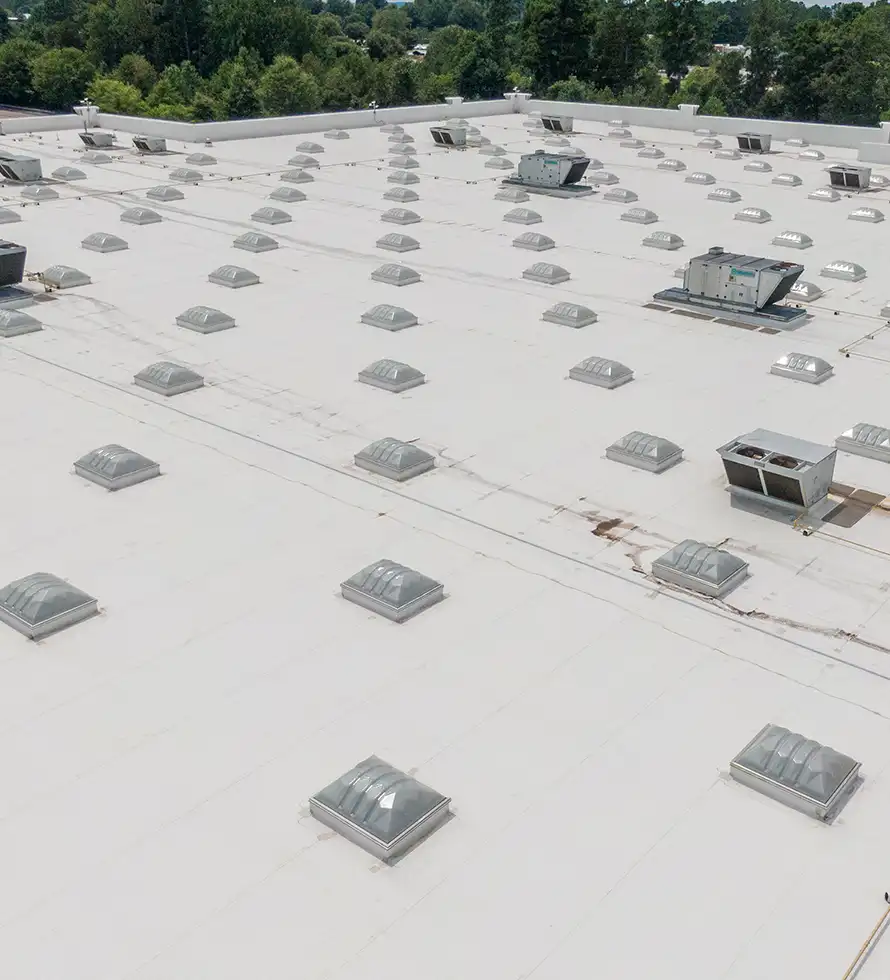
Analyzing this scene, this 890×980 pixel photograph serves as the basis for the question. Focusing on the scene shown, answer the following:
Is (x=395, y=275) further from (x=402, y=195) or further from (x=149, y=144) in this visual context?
(x=149, y=144)

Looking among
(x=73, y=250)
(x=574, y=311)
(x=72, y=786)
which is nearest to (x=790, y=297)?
(x=574, y=311)

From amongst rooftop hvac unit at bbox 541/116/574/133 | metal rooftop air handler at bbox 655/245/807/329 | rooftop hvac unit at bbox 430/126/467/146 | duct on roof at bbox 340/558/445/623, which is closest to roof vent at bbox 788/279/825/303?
metal rooftop air handler at bbox 655/245/807/329

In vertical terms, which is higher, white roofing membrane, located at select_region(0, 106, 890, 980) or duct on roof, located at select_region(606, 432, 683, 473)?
duct on roof, located at select_region(606, 432, 683, 473)

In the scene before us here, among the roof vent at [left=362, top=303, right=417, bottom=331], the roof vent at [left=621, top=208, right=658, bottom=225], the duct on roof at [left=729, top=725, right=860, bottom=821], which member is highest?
the roof vent at [left=621, top=208, right=658, bottom=225]

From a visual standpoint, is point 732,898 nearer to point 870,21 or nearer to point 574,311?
point 574,311

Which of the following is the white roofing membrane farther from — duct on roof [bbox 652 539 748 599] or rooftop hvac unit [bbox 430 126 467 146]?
rooftop hvac unit [bbox 430 126 467 146]

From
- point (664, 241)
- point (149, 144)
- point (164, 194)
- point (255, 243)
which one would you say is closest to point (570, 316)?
point (664, 241)
